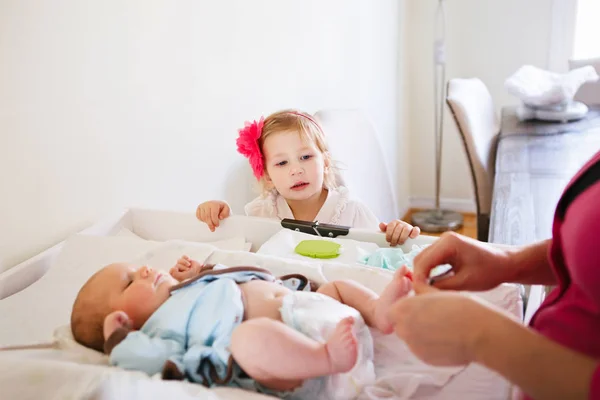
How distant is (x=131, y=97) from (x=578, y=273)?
1064mm

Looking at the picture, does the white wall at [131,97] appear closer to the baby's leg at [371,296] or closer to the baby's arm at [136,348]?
the baby's arm at [136,348]

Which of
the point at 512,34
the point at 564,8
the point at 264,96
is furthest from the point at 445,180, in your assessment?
the point at 264,96

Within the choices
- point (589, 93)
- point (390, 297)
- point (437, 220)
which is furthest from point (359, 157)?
point (437, 220)

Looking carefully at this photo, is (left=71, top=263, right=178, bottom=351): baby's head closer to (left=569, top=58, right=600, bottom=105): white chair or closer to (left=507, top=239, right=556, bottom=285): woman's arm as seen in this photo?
(left=507, top=239, right=556, bottom=285): woman's arm

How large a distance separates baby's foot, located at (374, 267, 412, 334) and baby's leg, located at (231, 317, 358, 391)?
0.10m

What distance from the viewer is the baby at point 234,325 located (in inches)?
27.4

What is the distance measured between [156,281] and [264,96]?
1.07 m

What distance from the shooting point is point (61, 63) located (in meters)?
1.12

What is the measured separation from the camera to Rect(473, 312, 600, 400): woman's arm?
18.4 inches

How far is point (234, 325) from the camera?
782 mm

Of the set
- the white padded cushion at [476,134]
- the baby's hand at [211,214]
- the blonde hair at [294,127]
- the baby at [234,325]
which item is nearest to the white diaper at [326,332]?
the baby at [234,325]

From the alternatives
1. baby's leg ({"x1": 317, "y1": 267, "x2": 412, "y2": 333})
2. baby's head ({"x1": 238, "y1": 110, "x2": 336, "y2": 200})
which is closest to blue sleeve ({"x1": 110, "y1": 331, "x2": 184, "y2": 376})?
baby's leg ({"x1": 317, "y1": 267, "x2": 412, "y2": 333})

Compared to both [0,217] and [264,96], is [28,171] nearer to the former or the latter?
[0,217]

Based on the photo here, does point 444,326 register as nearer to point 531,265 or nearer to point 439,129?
point 531,265
